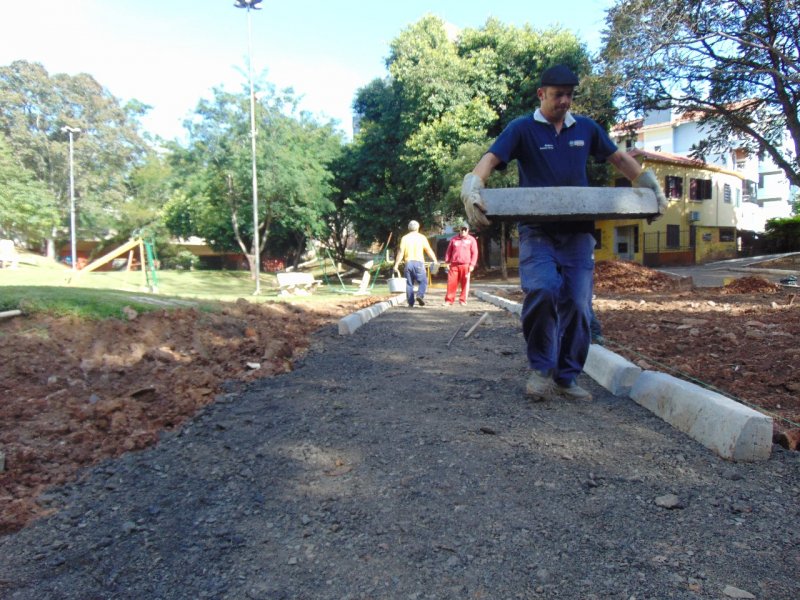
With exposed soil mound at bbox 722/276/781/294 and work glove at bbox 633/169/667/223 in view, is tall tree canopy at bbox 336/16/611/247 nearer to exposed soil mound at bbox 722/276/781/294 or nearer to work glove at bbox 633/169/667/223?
exposed soil mound at bbox 722/276/781/294

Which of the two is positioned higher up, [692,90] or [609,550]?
[692,90]

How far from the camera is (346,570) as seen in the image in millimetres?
1816

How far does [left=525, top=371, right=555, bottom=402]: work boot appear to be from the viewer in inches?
144

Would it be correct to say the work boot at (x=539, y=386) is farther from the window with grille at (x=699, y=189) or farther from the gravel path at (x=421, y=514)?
the window with grille at (x=699, y=189)

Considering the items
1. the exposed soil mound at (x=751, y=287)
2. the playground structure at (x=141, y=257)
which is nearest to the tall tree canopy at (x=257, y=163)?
the playground structure at (x=141, y=257)

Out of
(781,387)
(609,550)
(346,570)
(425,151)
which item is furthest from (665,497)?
(425,151)

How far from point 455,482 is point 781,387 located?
2.55 metres

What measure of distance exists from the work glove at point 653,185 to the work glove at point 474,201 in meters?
1.08

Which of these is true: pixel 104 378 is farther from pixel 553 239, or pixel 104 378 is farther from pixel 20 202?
pixel 20 202

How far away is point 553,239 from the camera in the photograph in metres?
3.64

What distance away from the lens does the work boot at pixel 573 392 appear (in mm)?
3751

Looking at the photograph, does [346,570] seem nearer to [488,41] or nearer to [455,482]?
[455,482]

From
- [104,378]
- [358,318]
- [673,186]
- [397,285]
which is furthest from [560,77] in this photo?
[673,186]

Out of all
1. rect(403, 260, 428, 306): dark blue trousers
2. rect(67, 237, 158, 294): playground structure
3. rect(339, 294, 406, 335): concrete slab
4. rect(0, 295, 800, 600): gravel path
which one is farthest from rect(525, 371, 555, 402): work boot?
rect(67, 237, 158, 294): playground structure
